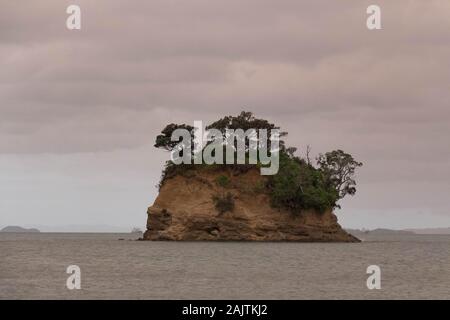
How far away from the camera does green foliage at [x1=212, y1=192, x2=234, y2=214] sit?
107 meters

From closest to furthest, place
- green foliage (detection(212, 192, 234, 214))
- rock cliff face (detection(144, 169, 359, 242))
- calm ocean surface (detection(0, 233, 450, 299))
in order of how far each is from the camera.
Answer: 1. calm ocean surface (detection(0, 233, 450, 299))
2. green foliage (detection(212, 192, 234, 214))
3. rock cliff face (detection(144, 169, 359, 242))

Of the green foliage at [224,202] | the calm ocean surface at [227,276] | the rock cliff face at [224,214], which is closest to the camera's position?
the calm ocean surface at [227,276]

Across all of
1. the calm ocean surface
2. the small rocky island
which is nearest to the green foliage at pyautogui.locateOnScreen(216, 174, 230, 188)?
the small rocky island

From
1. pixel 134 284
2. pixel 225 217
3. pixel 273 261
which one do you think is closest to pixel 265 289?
pixel 134 284

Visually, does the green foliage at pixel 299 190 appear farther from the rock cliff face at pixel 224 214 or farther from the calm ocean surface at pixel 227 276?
the calm ocean surface at pixel 227 276

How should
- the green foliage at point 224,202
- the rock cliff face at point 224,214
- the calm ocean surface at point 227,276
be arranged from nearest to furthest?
the calm ocean surface at point 227,276 → the green foliage at point 224,202 → the rock cliff face at point 224,214

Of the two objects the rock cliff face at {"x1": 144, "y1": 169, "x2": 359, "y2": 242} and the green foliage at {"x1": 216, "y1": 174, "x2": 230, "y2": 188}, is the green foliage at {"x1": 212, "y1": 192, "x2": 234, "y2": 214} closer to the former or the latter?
the rock cliff face at {"x1": 144, "y1": 169, "x2": 359, "y2": 242}

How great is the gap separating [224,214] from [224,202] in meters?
1.78

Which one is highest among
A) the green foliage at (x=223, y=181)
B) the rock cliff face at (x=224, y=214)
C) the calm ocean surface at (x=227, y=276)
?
the green foliage at (x=223, y=181)

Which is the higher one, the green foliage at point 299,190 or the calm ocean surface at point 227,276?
the green foliage at point 299,190

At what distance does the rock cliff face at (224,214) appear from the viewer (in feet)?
355

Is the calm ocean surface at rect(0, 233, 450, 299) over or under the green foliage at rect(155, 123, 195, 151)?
under

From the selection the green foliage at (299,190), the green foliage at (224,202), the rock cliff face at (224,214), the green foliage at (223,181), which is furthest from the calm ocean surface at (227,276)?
the green foliage at (223,181)

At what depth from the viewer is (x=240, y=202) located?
108 m
